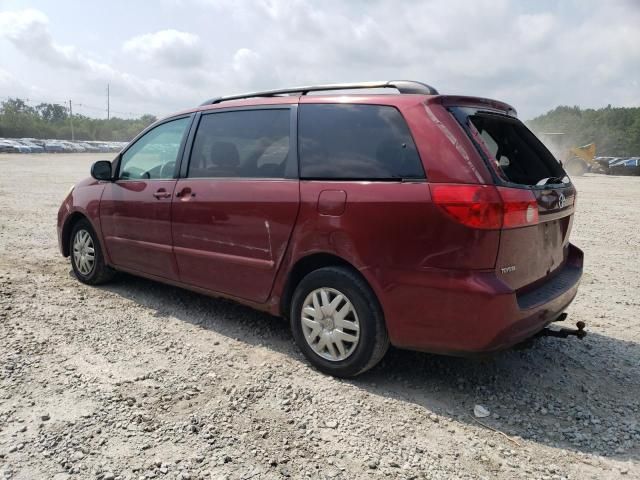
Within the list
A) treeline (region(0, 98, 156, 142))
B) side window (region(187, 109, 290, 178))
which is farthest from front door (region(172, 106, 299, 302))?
treeline (region(0, 98, 156, 142))

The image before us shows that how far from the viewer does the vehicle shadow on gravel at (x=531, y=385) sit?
2871 mm

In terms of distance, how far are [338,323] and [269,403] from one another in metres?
0.65

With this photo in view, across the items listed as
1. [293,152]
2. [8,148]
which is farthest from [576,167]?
[8,148]

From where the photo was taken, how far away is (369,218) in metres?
3.07

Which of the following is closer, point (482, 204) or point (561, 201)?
point (482, 204)

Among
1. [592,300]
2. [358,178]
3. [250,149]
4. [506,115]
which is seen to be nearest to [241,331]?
[250,149]

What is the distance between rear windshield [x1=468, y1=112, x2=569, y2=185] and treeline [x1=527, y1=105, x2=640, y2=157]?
61.6 meters

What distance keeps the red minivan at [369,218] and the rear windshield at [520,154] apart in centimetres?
1

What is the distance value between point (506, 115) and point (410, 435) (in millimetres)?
2293

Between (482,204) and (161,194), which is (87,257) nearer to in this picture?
(161,194)

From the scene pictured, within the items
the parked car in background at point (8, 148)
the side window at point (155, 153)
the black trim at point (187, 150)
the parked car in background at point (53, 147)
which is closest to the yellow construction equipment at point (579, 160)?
the side window at point (155, 153)

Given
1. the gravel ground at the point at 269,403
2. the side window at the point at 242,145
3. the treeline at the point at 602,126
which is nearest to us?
the gravel ground at the point at 269,403

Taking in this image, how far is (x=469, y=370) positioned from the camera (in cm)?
358

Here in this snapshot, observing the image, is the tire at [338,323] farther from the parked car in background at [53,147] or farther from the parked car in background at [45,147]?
the parked car in background at [53,147]
